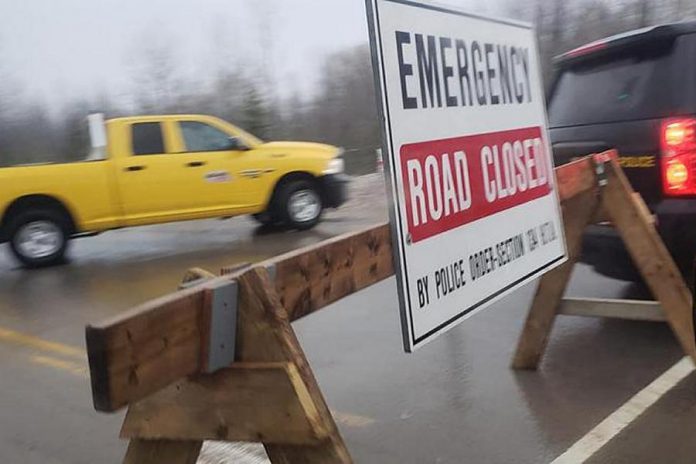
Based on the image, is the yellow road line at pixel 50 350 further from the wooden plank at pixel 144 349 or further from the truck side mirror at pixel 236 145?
the truck side mirror at pixel 236 145

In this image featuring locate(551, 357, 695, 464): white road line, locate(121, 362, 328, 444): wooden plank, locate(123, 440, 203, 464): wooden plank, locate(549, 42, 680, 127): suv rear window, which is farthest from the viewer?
locate(549, 42, 680, 127): suv rear window

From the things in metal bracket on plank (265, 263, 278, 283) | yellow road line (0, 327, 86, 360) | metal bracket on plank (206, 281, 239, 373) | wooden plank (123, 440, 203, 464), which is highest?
metal bracket on plank (265, 263, 278, 283)

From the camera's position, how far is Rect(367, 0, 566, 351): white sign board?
2.47m

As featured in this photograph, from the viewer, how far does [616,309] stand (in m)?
4.60

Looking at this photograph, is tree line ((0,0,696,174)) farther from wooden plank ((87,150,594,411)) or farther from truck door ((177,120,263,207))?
wooden plank ((87,150,594,411))

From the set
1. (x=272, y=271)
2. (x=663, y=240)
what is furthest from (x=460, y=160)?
(x=663, y=240)

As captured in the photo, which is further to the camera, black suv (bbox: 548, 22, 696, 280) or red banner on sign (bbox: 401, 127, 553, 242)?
black suv (bbox: 548, 22, 696, 280)

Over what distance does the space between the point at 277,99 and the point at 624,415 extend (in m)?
21.6

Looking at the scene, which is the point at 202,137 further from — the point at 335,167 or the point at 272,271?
the point at 272,271

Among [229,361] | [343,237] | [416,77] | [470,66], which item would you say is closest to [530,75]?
[470,66]

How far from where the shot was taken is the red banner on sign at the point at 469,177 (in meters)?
2.55

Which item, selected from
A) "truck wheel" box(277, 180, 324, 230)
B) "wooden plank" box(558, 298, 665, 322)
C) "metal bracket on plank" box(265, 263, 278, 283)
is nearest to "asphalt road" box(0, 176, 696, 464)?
"wooden plank" box(558, 298, 665, 322)

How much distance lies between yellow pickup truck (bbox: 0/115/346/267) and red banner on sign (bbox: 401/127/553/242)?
774cm

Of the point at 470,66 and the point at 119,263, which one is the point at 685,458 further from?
the point at 119,263
